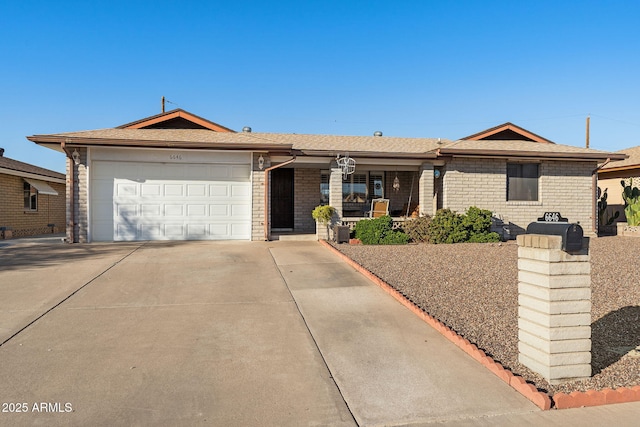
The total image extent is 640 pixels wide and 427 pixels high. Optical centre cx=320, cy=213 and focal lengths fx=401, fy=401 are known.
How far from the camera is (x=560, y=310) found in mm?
3344

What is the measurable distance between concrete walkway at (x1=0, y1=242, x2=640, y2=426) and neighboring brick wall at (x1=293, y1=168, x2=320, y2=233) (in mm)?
8617

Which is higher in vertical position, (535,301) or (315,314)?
(535,301)

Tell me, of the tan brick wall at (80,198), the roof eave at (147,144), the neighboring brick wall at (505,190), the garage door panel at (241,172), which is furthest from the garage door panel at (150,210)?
the neighboring brick wall at (505,190)

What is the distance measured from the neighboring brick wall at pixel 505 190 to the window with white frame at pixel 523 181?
202 millimetres

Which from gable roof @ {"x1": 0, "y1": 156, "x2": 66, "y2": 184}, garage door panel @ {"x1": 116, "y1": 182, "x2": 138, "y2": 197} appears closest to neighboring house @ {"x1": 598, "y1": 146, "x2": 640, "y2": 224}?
garage door panel @ {"x1": 116, "y1": 182, "x2": 138, "y2": 197}

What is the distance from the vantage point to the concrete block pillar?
3.33 m

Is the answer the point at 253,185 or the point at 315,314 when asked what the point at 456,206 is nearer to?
the point at 253,185

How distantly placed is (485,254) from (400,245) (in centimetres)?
252

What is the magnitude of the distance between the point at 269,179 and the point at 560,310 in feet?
33.7

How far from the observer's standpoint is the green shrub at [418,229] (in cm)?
1257

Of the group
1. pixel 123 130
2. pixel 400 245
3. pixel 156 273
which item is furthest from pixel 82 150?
pixel 400 245

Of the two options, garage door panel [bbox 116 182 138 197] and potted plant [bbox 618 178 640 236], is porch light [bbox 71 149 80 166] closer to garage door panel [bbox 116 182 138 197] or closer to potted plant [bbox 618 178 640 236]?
garage door panel [bbox 116 182 138 197]

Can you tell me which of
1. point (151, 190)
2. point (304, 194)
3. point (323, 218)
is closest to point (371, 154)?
point (323, 218)

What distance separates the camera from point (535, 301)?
3.48 meters
